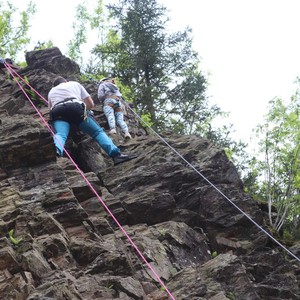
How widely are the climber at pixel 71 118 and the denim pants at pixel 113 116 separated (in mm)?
1710

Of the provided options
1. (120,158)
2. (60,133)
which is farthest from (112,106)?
(60,133)

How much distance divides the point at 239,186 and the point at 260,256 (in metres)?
2.68

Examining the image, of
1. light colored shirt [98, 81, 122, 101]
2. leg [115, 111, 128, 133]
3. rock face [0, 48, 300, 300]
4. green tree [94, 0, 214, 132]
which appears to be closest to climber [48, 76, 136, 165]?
rock face [0, 48, 300, 300]

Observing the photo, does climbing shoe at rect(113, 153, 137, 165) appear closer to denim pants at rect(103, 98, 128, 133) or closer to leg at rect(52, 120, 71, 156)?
leg at rect(52, 120, 71, 156)

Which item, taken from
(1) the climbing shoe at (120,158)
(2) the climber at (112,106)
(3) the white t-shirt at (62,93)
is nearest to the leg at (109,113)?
(2) the climber at (112,106)

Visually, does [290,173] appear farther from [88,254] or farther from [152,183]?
[88,254]

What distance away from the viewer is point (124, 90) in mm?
21469

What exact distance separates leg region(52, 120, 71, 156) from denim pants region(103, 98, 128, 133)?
229 centimetres

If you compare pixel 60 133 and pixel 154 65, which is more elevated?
pixel 154 65

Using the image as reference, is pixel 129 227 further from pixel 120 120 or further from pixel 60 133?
pixel 120 120

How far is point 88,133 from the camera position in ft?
38.6

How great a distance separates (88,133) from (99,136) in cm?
37

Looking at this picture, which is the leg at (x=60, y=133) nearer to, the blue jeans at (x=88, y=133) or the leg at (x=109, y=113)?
the blue jeans at (x=88, y=133)

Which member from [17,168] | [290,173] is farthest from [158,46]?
[17,168]
